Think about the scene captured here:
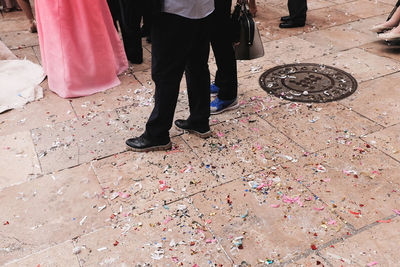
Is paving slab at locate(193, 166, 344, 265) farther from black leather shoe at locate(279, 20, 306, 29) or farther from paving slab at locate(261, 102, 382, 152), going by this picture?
black leather shoe at locate(279, 20, 306, 29)

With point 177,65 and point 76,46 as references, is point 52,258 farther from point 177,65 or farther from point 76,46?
point 76,46

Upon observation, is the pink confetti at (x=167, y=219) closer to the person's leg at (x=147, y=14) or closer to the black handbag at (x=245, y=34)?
the person's leg at (x=147, y=14)

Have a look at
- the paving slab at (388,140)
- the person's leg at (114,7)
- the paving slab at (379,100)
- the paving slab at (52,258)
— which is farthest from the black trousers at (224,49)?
the person's leg at (114,7)

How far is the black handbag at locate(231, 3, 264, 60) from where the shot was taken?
308cm

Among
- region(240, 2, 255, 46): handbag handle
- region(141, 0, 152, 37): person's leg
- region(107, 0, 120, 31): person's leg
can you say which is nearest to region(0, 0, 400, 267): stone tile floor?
region(240, 2, 255, 46): handbag handle

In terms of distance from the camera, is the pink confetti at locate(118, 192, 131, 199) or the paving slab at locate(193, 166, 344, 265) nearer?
the paving slab at locate(193, 166, 344, 265)

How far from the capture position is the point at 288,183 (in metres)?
2.61

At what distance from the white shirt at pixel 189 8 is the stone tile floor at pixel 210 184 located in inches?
44.0

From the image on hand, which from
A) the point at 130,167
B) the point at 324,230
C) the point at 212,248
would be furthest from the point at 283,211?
the point at 130,167

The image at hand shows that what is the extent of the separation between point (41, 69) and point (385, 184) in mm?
4146

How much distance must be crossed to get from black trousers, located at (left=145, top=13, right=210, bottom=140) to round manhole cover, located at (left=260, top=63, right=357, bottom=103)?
1.13 metres

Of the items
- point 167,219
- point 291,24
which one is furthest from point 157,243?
point 291,24

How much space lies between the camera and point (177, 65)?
2.64 metres

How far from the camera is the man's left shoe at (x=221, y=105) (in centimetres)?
353
